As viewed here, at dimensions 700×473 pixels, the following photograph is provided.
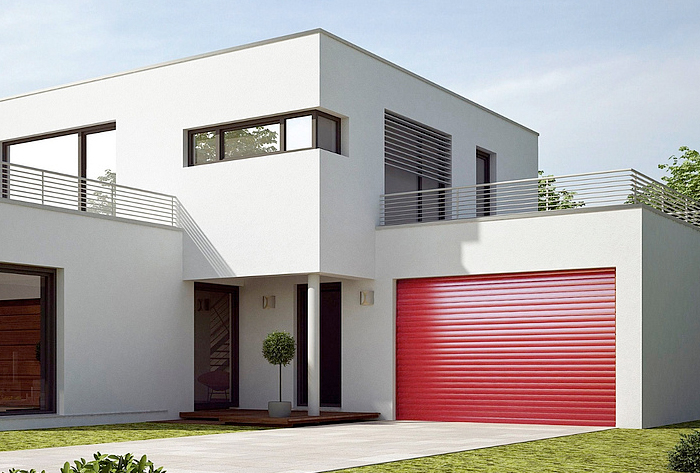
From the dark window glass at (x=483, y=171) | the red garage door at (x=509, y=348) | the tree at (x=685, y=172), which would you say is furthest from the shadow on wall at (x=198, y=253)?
the tree at (x=685, y=172)

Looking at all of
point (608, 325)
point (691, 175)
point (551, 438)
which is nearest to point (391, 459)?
point (551, 438)

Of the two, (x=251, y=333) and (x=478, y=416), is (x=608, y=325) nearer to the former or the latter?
(x=478, y=416)

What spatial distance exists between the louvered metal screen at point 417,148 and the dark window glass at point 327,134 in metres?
1.31

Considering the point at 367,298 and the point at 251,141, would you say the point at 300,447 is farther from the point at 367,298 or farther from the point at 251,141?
the point at 251,141

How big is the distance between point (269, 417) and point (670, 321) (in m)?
6.13

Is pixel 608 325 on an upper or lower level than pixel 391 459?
upper

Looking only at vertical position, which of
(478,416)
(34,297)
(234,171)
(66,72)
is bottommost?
(478,416)

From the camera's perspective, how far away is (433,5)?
70.8 ft

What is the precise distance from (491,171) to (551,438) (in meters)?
9.10

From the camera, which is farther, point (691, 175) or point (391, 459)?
point (691, 175)

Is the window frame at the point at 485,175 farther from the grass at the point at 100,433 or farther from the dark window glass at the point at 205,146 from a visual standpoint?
the grass at the point at 100,433

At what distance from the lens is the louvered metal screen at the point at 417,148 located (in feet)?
52.9

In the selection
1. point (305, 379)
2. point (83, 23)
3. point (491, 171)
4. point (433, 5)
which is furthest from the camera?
point (83, 23)

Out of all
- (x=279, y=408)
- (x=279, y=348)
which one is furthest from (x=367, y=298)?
(x=279, y=408)
